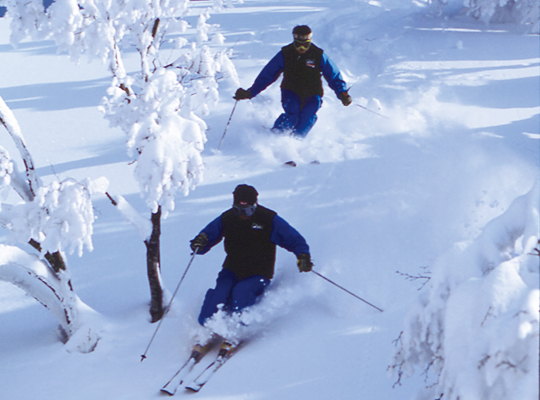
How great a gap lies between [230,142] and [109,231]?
7.83ft

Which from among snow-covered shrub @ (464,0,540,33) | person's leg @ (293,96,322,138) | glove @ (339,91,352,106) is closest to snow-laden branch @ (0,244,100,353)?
person's leg @ (293,96,322,138)

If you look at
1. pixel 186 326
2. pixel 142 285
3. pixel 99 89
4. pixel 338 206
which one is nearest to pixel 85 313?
pixel 142 285

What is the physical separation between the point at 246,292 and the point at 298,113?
3.27 metres

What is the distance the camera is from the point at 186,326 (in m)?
4.20

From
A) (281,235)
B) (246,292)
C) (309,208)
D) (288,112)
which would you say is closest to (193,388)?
(246,292)

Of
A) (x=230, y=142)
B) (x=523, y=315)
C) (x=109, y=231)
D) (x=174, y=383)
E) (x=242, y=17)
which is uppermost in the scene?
(x=242, y=17)

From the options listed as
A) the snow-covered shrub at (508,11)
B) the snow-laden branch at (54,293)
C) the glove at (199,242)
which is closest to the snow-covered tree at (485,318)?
the glove at (199,242)

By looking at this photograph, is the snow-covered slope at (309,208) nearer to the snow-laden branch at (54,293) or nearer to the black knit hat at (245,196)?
the snow-laden branch at (54,293)

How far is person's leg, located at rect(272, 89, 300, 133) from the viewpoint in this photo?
6262mm

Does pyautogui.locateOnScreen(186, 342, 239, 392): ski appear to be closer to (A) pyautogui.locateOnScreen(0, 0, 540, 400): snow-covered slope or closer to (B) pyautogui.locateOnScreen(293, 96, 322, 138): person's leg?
(A) pyautogui.locateOnScreen(0, 0, 540, 400): snow-covered slope

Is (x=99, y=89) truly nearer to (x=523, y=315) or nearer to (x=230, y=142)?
(x=230, y=142)

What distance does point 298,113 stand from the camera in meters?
6.36

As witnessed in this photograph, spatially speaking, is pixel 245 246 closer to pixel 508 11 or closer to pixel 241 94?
pixel 241 94

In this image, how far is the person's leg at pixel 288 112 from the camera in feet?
20.5
